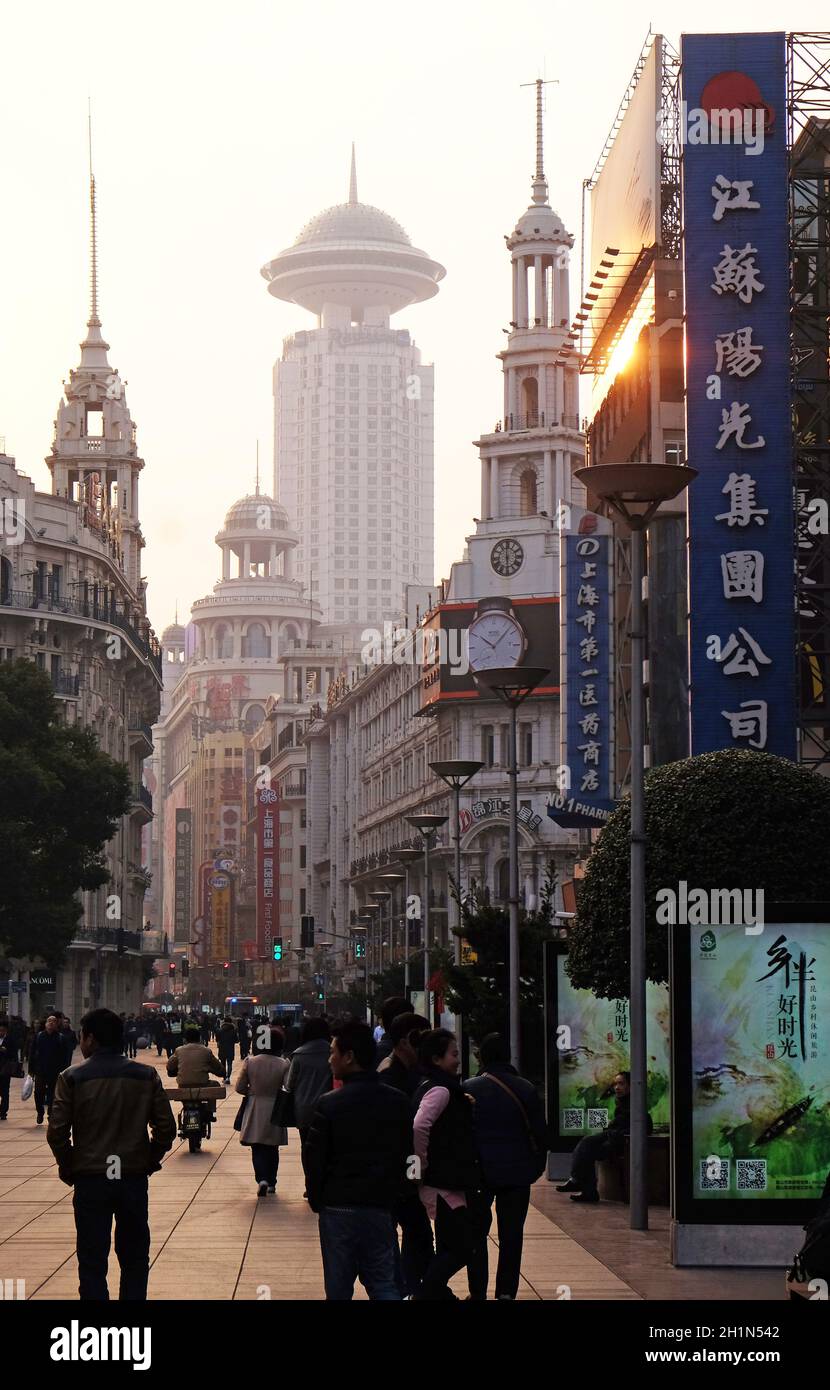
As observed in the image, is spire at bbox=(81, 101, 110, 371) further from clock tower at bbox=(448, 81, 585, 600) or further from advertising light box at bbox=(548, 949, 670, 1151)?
advertising light box at bbox=(548, 949, 670, 1151)

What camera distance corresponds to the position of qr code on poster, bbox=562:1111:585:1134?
83.9 ft

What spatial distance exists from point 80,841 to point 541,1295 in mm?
45826

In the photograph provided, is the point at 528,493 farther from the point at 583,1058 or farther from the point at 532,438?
the point at 583,1058

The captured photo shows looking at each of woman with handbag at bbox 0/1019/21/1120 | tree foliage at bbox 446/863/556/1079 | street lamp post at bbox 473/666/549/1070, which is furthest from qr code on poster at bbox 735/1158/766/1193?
woman with handbag at bbox 0/1019/21/1120

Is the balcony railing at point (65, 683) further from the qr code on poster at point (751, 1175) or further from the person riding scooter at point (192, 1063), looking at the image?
the qr code on poster at point (751, 1175)

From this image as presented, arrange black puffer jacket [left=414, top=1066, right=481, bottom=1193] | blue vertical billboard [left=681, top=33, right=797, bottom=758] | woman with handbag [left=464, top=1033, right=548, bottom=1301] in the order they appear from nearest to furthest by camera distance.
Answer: black puffer jacket [left=414, top=1066, right=481, bottom=1193]
woman with handbag [left=464, top=1033, right=548, bottom=1301]
blue vertical billboard [left=681, top=33, right=797, bottom=758]

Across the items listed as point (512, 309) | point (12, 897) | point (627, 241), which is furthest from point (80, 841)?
point (512, 309)

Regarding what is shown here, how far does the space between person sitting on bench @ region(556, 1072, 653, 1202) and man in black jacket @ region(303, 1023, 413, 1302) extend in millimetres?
11245

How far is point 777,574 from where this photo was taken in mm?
43875

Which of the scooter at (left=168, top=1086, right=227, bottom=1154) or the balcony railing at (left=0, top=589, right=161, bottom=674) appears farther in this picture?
the balcony railing at (left=0, top=589, right=161, bottom=674)

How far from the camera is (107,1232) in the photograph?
45.5ft

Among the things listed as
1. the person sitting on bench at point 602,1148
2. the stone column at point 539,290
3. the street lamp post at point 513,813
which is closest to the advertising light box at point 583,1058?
the person sitting on bench at point 602,1148
